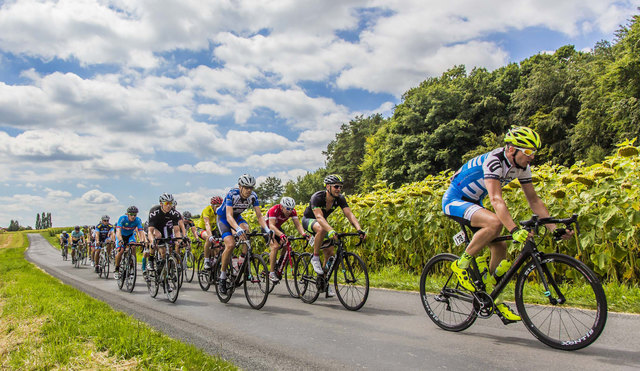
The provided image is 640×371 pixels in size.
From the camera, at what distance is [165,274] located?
378 inches

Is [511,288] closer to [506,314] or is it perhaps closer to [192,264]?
[506,314]

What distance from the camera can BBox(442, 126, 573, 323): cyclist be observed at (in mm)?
4570

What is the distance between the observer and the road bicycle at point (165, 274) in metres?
9.30

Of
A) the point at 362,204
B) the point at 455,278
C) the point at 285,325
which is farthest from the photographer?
the point at 362,204

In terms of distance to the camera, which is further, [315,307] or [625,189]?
[315,307]

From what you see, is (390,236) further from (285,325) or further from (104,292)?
(104,292)

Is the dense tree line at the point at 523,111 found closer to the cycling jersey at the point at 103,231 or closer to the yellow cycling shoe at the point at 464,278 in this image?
the cycling jersey at the point at 103,231

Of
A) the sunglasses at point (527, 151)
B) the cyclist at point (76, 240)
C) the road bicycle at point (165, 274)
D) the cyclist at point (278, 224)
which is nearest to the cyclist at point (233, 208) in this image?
the cyclist at point (278, 224)

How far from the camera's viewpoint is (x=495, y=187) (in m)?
4.65

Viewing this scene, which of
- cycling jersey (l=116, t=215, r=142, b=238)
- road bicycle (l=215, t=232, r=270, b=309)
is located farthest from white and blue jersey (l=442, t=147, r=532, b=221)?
cycling jersey (l=116, t=215, r=142, b=238)

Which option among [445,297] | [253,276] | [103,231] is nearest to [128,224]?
[253,276]

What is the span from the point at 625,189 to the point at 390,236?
506 centimetres

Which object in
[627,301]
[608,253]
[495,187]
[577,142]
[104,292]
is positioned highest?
[577,142]

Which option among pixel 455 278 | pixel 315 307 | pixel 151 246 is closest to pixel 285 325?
Result: pixel 315 307
